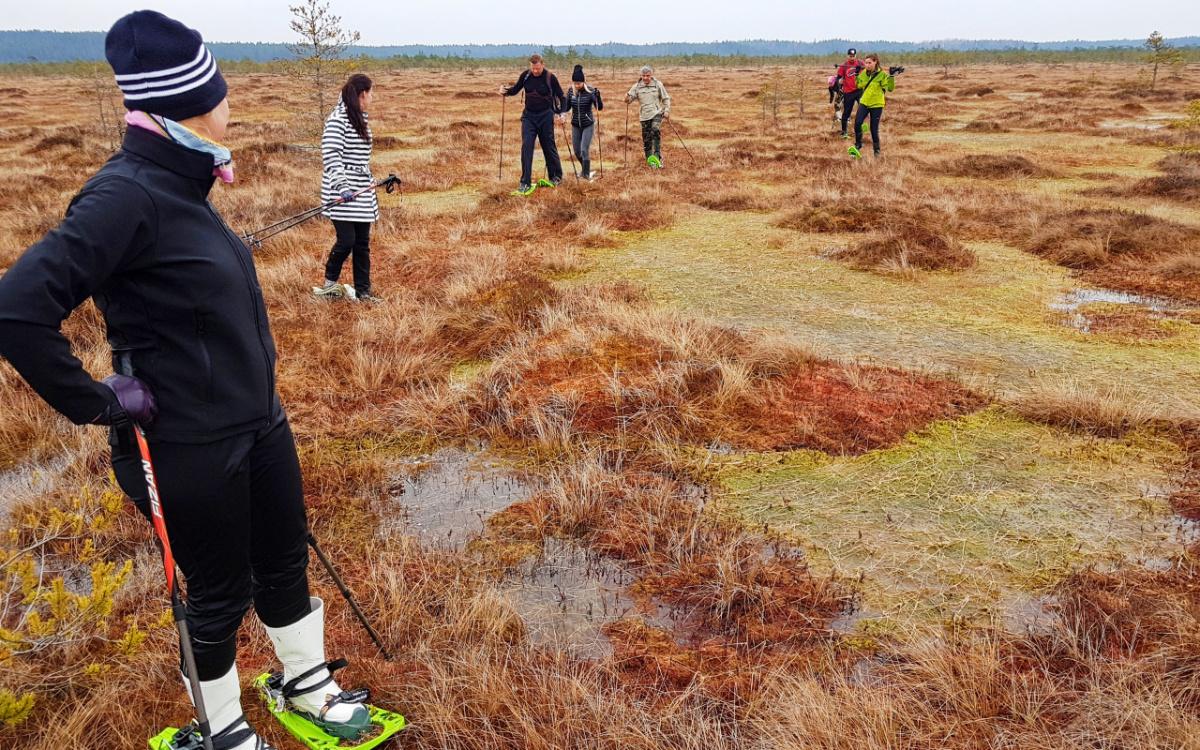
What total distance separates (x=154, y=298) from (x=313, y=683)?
4.24ft

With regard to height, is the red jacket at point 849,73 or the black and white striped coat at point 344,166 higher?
the red jacket at point 849,73

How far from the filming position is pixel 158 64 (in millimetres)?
1745

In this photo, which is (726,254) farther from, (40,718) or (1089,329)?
(40,718)

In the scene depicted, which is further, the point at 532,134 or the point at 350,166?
the point at 532,134

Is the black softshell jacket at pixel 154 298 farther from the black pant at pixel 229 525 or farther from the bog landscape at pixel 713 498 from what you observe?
the bog landscape at pixel 713 498

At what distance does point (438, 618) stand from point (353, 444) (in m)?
1.86

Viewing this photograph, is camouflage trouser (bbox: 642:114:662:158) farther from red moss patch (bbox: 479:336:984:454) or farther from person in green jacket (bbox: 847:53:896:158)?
red moss patch (bbox: 479:336:984:454)

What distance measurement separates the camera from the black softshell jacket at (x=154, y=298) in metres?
1.57

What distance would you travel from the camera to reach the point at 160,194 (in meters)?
1.72

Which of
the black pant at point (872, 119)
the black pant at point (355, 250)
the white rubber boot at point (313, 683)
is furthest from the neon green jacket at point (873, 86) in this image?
the white rubber boot at point (313, 683)

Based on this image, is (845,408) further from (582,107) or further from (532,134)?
(582,107)

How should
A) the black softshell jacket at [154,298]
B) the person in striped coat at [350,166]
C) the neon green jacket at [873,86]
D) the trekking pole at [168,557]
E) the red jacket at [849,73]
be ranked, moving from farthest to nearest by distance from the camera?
the red jacket at [849,73]
the neon green jacket at [873,86]
the person in striped coat at [350,166]
the trekking pole at [168,557]
the black softshell jacket at [154,298]

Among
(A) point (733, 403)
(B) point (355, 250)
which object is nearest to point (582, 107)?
(B) point (355, 250)

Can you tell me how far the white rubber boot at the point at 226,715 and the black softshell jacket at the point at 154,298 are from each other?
760mm
